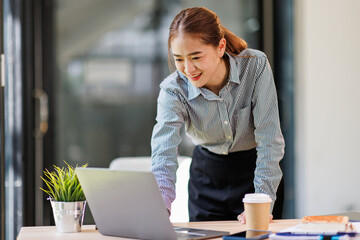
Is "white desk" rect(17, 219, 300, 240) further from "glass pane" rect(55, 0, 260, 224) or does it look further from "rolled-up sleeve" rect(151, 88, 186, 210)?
"glass pane" rect(55, 0, 260, 224)

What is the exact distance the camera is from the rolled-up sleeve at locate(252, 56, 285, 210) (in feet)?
6.39

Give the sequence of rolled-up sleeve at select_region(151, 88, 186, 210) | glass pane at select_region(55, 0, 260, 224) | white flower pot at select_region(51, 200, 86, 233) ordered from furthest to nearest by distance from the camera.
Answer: glass pane at select_region(55, 0, 260, 224), rolled-up sleeve at select_region(151, 88, 186, 210), white flower pot at select_region(51, 200, 86, 233)

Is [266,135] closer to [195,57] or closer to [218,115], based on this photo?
[218,115]

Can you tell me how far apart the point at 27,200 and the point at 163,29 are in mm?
1540

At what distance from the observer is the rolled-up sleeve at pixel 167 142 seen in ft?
5.92

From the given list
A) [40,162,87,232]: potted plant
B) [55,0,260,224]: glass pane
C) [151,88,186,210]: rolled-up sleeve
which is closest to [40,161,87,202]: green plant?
[40,162,87,232]: potted plant

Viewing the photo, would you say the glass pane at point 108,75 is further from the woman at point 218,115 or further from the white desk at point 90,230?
the white desk at point 90,230

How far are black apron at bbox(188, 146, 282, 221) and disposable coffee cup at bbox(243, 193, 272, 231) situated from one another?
0.61 meters

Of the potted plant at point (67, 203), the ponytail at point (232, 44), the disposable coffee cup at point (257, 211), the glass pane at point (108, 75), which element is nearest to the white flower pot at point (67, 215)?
the potted plant at point (67, 203)

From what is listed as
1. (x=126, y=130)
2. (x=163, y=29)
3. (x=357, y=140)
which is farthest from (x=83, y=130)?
(x=357, y=140)

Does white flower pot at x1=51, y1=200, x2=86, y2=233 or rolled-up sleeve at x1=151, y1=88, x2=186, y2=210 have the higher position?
rolled-up sleeve at x1=151, y1=88, x2=186, y2=210

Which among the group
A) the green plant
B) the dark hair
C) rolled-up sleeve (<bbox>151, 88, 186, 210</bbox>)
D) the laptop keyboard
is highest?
the dark hair

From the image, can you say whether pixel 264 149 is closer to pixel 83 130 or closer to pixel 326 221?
pixel 326 221

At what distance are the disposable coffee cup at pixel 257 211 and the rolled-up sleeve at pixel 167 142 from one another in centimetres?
28
